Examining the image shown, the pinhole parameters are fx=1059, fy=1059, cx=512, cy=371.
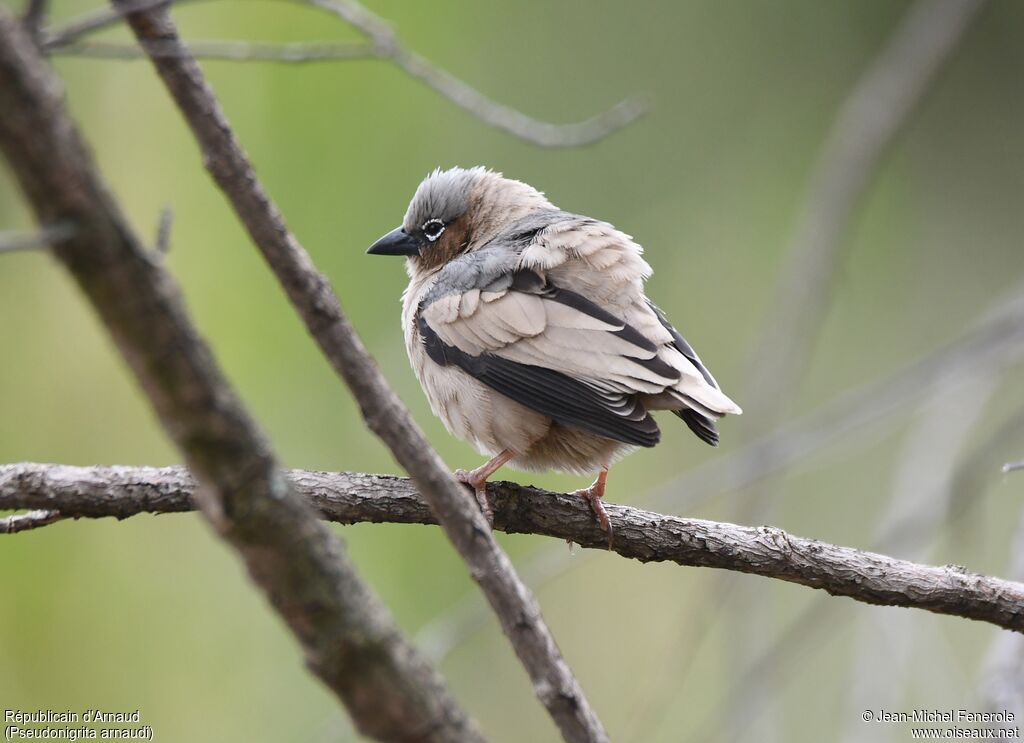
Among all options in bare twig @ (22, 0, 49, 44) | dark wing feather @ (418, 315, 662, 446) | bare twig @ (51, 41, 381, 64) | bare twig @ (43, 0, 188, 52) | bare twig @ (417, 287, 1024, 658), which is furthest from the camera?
bare twig @ (417, 287, 1024, 658)

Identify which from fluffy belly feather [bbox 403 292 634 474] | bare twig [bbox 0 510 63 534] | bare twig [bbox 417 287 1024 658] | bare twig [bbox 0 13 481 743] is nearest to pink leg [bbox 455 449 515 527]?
fluffy belly feather [bbox 403 292 634 474]

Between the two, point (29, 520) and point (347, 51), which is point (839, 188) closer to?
point (347, 51)

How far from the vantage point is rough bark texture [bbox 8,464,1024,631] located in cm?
304

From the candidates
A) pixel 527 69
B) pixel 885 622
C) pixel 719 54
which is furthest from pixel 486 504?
pixel 719 54

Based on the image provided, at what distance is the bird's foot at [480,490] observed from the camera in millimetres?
3598

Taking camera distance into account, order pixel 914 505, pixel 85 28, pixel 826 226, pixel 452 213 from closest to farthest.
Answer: pixel 85 28 < pixel 826 226 < pixel 914 505 < pixel 452 213

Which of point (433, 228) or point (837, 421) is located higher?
point (433, 228)

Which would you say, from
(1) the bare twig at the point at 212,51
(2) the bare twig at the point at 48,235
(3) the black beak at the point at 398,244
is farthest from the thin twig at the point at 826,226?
(2) the bare twig at the point at 48,235

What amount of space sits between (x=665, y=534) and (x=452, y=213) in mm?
2282

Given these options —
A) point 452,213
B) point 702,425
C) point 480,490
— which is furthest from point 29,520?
point 452,213

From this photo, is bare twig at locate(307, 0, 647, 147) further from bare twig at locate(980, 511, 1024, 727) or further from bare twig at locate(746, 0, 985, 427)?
bare twig at locate(980, 511, 1024, 727)

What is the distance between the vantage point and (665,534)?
337 centimetres

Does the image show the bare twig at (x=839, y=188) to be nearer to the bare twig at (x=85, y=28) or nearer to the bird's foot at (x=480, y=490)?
the bird's foot at (x=480, y=490)

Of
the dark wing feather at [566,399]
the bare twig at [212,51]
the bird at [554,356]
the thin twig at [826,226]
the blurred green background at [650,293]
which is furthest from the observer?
the blurred green background at [650,293]
